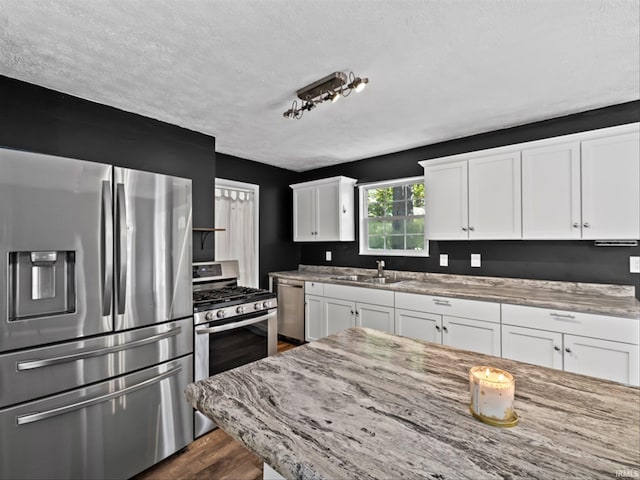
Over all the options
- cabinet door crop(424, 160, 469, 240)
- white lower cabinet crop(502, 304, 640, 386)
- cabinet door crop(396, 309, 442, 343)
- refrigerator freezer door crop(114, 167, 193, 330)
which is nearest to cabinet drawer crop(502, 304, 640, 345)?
white lower cabinet crop(502, 304, 640, 386)

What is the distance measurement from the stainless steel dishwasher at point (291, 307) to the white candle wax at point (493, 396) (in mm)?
3278

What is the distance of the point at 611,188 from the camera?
91.7 inches

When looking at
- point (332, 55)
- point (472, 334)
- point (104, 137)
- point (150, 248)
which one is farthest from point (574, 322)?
point (104, 137)

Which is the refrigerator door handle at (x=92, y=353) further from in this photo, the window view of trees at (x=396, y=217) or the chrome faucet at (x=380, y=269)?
the window view of trees at (x=396, y=217)

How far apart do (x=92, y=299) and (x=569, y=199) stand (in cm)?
347

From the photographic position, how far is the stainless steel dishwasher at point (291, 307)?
404 cm

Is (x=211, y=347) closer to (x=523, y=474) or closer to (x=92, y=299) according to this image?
(x=92, y=299)

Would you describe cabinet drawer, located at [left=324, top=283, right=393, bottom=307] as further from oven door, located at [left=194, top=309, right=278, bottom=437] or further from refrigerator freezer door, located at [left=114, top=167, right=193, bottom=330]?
refrigerator freezer door, located at [left=114, top=167, right=193, bottom=330]

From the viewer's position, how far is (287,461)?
658 mm

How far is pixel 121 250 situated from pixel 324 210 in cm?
281

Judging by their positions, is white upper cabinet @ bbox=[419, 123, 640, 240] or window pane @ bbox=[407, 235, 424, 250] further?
window pane @ bbox=[407, 235, 424, 250]

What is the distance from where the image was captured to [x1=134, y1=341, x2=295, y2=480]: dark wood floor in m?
1.89

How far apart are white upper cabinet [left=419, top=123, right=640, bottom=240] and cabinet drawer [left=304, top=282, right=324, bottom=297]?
1429 mm

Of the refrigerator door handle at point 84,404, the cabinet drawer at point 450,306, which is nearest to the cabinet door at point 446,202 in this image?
the cabinet drawer at point 450,306
